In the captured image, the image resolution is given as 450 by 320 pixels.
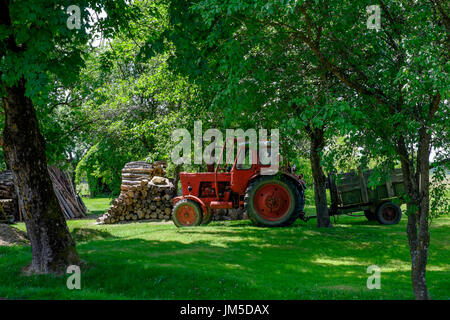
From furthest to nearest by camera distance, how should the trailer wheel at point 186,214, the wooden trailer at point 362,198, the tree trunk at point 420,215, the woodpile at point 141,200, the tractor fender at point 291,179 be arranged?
the woodpile at point 141,200, the wooden trailer at point 362,198, the trailer wheel at point 186,214, the tractor fender at point 291,179, the tree trunk at point 420,215

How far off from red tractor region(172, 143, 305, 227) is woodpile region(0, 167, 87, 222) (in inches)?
333

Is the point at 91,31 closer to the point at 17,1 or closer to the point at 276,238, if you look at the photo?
the point at 17,1

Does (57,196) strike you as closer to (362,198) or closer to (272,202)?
(272,202)

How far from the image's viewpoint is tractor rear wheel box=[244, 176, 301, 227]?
14.0 meters

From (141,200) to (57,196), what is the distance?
5445 millimetres

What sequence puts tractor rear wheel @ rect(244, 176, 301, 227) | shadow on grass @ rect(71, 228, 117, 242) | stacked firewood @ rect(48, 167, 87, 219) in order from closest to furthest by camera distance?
shadow on grass @ rect(71, 228, 117, 242), tractor rear wheel @ rect(244, 176, 301, 227), stacked firewood @ rect(48, 167, 87, 219)

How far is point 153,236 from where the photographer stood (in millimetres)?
12344

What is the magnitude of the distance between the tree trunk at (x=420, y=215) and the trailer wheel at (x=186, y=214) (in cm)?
915

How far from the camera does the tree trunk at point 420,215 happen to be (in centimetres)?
573

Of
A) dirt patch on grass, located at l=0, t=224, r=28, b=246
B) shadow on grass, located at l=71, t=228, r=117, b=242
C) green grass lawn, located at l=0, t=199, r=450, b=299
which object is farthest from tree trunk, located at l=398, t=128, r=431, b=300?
dirt patch on grass, located at l=0, t=224, r=28, b=246

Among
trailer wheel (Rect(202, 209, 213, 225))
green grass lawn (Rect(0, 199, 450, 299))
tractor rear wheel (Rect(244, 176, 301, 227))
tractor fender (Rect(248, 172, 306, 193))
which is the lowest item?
green grass lawn (Rect(0, 199, 450, 299))

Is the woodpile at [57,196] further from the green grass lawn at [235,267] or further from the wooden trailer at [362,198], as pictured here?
the wooden trailer at [362,198]

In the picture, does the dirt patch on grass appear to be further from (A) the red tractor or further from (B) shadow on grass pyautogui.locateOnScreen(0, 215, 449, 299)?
(A) the red tractor

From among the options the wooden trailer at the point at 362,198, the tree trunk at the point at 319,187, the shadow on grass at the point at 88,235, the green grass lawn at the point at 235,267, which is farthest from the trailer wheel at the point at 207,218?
the wooden trailer at the point at 362,198
